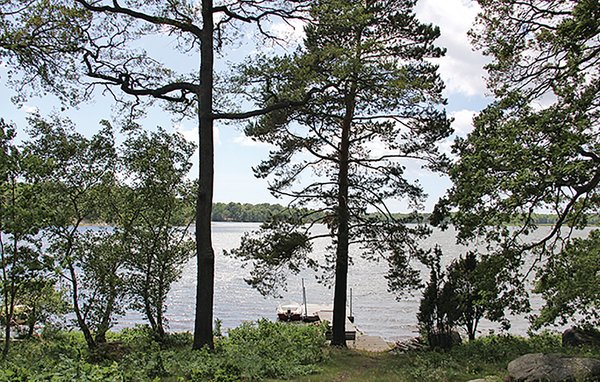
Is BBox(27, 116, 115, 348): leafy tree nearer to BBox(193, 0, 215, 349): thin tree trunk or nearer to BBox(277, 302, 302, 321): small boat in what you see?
BBox(193, 0, 215, 349): thin tree trunk

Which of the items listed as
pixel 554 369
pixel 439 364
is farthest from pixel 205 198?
pixel 554 369

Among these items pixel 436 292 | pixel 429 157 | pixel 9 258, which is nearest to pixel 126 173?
pixel 9 258

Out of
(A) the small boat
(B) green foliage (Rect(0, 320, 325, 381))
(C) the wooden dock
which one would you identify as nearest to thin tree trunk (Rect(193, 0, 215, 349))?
(B) green foliage (Rect(0, 320, 325, 381))

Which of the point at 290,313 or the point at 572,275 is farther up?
the point at 572,275

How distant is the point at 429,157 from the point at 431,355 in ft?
17.4

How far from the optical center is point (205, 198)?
9797mm

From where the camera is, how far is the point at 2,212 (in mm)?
6668

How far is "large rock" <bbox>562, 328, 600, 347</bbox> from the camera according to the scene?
1195cm

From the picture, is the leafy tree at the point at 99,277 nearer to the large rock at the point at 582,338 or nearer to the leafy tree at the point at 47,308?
the leafy tree at the point at 47,308

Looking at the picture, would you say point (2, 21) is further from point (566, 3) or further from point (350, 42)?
point (566, 3)

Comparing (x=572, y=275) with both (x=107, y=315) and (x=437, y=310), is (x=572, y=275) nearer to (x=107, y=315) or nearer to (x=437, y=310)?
(x=437, y=310)

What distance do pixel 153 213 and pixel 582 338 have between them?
11904 millimetres

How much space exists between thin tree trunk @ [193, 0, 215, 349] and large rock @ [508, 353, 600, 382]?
19.4 feet

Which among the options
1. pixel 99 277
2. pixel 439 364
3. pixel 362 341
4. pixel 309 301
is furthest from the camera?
pixel 309 301
